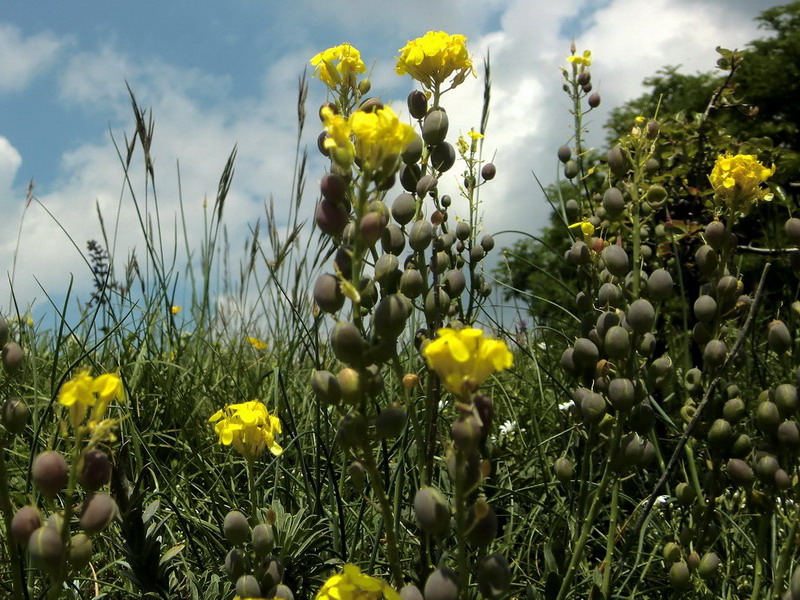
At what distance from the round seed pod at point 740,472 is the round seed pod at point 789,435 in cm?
8

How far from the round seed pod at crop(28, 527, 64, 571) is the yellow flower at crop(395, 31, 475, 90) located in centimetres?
91

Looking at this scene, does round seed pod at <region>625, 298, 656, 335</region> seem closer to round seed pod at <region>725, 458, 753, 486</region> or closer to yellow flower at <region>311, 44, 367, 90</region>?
round seed pod at <region>725, 458, 753, 486</region>

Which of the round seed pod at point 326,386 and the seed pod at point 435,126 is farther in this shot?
the seed pod at point 435,126

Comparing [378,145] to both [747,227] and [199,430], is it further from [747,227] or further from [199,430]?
[747,227]

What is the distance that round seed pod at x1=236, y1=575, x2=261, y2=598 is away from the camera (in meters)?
1.09

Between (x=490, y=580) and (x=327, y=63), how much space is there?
939mm

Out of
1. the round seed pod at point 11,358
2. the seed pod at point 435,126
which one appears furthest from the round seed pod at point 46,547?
the seed pod at point 435,126

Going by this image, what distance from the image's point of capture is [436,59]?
1358 millimetres

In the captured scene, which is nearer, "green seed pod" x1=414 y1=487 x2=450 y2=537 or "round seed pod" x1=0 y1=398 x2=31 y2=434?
"green seed pod" x1=414 y1=487 x2=450 y2=537

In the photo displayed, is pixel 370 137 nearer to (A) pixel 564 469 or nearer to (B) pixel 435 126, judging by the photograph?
(B) pixel 435 126

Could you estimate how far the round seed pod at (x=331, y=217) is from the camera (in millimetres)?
1010

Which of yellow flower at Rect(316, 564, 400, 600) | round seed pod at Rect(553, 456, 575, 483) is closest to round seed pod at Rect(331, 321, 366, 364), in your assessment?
yellow flower at Rect(316, 564, 400, 600)

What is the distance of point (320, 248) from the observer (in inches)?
100

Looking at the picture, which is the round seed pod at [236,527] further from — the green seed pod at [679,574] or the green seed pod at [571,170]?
the green seed pod at [571,170]
